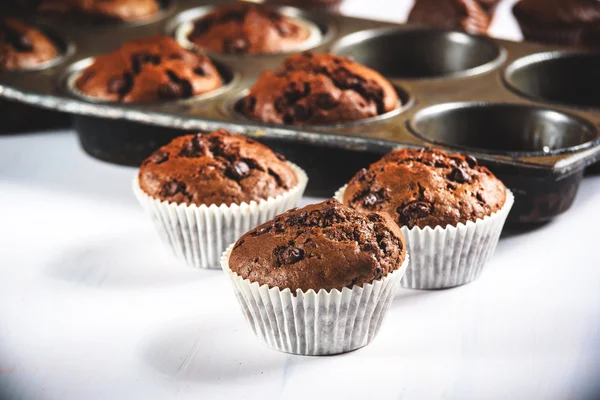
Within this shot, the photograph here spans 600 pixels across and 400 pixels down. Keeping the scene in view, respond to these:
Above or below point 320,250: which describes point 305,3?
below

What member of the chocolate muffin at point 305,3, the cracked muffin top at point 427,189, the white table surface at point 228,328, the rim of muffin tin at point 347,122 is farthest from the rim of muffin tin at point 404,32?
the cracked muffin top at point 427,189

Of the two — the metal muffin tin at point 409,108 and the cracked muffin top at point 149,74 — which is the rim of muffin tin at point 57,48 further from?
the cracked muffin top at point 149,74

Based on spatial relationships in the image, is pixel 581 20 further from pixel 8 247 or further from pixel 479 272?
pixel 8 247

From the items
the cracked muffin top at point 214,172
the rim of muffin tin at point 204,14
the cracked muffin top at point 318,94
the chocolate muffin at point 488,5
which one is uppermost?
the chocolate muffin at point 488,5

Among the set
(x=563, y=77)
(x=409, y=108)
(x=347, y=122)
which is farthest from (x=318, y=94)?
(x=563, y=77)

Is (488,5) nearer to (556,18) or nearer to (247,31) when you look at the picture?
(556,18)

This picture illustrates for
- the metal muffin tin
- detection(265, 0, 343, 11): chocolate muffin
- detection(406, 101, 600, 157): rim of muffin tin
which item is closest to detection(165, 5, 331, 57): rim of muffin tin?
the metal muffin tin

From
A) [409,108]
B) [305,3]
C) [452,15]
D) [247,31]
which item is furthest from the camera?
[305,3]
